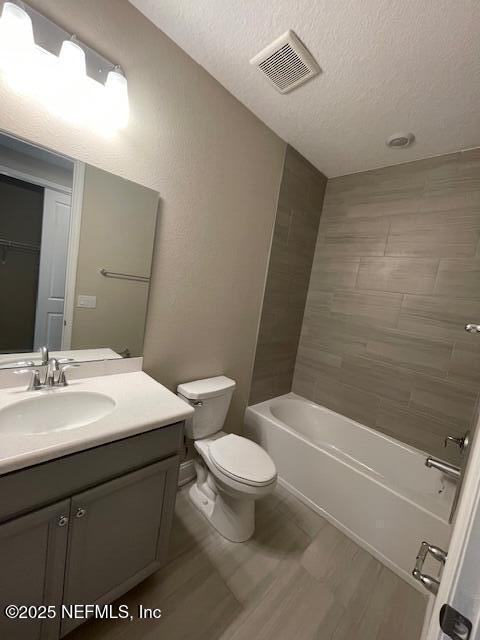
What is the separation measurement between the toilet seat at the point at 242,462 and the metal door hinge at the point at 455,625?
105 cm

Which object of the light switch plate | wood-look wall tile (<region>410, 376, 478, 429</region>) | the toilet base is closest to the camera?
the light switch plate

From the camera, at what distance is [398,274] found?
1961 millimetres

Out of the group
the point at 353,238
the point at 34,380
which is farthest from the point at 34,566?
the point at 353,238

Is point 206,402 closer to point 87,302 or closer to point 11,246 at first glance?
point 87,302

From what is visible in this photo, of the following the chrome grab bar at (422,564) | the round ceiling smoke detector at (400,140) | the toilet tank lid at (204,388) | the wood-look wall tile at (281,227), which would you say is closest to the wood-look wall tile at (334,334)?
the wood-look wall tile at (281,227)

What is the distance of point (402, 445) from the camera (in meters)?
1.90

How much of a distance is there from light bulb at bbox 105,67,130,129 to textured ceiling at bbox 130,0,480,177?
11.5 inches

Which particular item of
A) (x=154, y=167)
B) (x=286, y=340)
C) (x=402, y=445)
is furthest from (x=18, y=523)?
(x=402, y=445)

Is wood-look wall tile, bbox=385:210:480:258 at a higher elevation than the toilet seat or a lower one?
higher

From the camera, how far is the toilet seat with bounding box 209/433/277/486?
1339 mm

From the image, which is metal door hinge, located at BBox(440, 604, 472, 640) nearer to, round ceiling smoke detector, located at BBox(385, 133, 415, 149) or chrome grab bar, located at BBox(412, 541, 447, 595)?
chrome grab bar, located at BBox(412, 541, 447, 595)

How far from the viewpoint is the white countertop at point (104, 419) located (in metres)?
0.73

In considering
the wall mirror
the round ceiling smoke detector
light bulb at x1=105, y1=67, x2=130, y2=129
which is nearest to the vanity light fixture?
light bulb at x1=105, y1=67, x2=130, y2=129

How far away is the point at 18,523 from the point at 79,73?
60.3 inches
